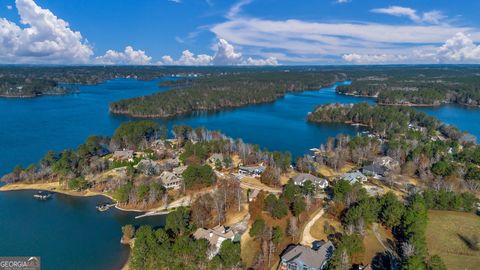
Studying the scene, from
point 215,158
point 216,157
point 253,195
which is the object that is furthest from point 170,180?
point 253,195

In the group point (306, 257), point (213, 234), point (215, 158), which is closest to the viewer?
A: point (306, 257)

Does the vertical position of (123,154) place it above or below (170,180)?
above

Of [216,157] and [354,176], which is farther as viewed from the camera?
[216,157]

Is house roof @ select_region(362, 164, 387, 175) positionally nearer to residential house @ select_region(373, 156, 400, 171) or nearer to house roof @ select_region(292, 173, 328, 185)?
residential house @ select_region(373, 156, 400, 171)

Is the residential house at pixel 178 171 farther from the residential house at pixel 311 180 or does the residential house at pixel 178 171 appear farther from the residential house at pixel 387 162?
the residential house at pixel 387 162

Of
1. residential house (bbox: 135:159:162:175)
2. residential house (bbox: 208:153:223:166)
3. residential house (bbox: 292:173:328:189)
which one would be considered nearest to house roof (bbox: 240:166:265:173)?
residential house (bbox: 208:153:223:166)

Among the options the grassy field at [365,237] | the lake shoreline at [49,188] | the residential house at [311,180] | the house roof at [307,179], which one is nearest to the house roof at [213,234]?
the grassy field at [365,237]

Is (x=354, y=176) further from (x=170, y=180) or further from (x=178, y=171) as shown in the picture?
(x=170, y=180)
